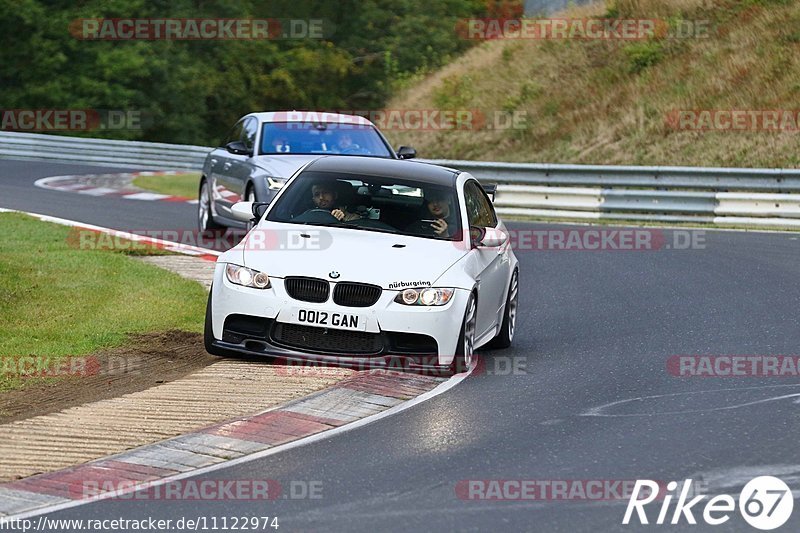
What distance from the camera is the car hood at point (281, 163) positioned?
55.3 ft

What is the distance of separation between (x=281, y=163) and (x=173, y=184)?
13984 mm

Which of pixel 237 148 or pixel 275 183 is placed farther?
pixel 237 148

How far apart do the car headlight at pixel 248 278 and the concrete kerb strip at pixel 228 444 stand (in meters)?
1.00

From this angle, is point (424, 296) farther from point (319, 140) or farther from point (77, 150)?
point (77, 150)

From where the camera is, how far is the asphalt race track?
262 inches

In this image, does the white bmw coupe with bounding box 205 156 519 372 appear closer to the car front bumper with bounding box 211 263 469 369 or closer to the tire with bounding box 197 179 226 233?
the car front bumper with bounding box 211 263 469 369

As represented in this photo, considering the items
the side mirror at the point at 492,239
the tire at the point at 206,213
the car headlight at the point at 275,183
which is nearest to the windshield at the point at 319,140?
the car headlight at the point at 275,183

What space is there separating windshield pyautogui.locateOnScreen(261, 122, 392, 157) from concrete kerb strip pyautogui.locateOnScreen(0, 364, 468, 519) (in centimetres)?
793

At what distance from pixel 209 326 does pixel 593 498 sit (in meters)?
4.30

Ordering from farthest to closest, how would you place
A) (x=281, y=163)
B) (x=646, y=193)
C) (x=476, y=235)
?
(x=646, y=193), (x=281, y=163), (x=476, y=235)

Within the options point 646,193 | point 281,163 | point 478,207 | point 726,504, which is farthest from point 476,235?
point 646,193

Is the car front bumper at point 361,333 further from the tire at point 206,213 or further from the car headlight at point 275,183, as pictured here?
the tire at point 206,213

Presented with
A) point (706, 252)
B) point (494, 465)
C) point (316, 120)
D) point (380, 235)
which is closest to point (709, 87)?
point (706, 252)

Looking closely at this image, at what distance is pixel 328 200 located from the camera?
11.4 m
